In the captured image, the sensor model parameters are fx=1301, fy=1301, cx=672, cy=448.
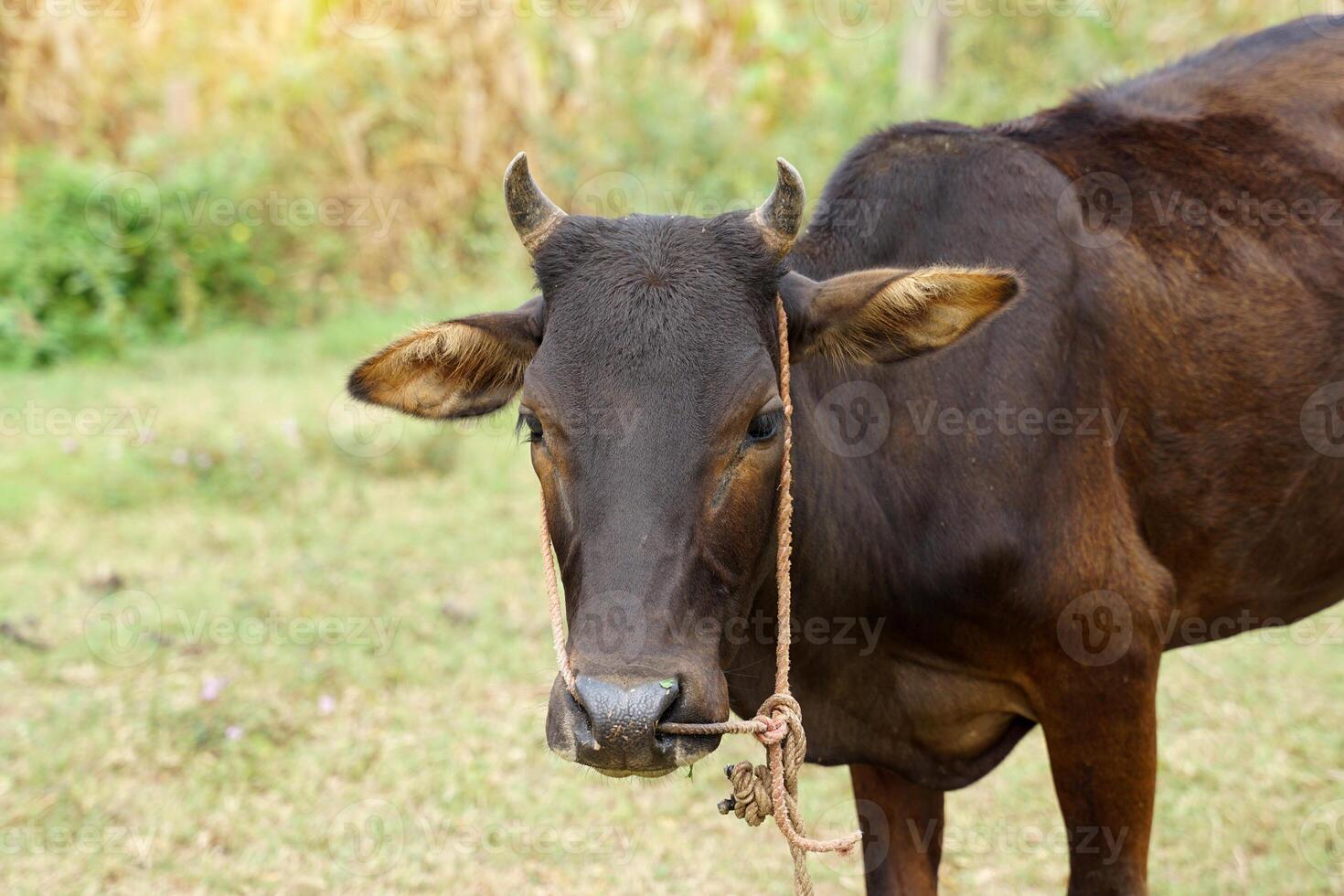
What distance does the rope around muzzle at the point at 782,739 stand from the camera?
2957mm

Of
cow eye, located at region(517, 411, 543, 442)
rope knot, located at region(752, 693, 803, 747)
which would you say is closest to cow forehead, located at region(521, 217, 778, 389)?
cow eye, located at region(517, 411, 543, 442)

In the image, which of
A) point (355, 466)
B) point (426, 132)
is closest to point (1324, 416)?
point (355, 466)

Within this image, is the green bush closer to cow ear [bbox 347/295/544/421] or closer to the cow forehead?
cow ear [bbox 347/295/544/421]

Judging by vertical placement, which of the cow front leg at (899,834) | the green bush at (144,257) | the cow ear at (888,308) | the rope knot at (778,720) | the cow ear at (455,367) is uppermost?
the cow ear at (888,308)

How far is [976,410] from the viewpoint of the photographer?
3.32 m

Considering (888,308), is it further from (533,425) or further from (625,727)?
(625,727)

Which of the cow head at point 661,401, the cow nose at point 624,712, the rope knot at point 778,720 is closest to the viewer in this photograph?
the cow nose at point 624,712

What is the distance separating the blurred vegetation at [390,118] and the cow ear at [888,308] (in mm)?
7258

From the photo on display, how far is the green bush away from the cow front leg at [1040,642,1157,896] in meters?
9.07

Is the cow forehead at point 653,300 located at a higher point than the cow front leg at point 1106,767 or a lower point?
higher

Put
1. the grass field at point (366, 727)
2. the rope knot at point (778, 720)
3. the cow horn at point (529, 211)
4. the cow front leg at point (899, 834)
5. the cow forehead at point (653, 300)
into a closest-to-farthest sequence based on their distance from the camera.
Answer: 1. the cow forehead at point (653, 300)
2. the rope knot at point (778, 720)
3. the cow horn at point (529, 211)
4. the cow front leg at point (899, 834)
5. the grass field at point (366, 727)

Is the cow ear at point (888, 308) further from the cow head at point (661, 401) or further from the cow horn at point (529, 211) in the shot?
the cow horn at point (529, 211)

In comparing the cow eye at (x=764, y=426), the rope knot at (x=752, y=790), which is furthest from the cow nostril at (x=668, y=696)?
the cow eye at (x=764, y=426)

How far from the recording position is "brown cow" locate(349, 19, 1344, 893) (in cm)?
288
